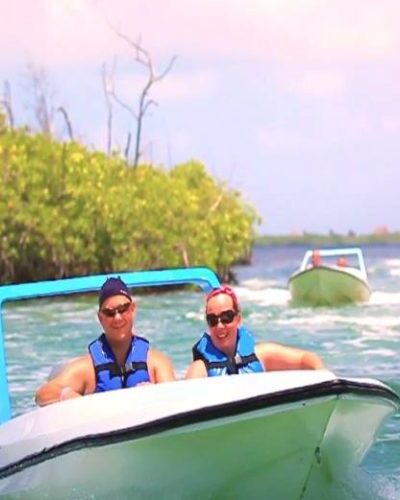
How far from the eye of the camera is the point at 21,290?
20.4 feet

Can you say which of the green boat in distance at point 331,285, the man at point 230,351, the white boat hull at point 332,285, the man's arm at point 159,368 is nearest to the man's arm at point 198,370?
the man at point 230,351

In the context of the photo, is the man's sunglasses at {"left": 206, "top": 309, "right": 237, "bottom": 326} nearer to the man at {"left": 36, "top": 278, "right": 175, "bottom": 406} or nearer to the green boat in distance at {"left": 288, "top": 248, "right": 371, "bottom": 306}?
the man at {"left": 36, "top": 278, "right": 175, "bottom": 406}

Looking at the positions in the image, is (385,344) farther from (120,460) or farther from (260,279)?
(260,279)

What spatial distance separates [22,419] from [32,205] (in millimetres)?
21774

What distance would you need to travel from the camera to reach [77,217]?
27.0m

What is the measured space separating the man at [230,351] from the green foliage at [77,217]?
21.0 metres

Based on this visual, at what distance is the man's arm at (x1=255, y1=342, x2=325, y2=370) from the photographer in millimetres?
5617

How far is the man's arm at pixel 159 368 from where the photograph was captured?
555cm

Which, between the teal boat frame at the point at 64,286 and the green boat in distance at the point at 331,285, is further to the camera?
the green boat in distance at the point at 331,285

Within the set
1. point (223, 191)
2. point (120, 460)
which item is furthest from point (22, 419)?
point (223, 191)

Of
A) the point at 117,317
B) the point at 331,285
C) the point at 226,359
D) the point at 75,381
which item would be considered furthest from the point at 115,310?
the point at 331,285

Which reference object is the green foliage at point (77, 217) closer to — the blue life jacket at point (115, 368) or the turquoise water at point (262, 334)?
the turquoise water at point (262, 334)

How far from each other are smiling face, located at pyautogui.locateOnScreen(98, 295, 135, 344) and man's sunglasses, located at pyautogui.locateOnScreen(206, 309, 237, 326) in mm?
315

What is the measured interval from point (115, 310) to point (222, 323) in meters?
0.43
